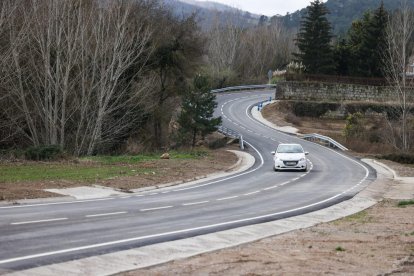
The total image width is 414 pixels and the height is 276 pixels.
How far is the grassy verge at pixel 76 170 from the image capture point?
74.7ft

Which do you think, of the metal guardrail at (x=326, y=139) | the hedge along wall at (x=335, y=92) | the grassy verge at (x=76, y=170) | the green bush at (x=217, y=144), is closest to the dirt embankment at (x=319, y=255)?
the grassy verge at (x=76, y=170)

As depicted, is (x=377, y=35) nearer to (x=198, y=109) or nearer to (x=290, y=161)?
(x=198, y=109)

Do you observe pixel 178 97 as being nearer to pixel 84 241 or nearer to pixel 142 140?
pixel 142 140

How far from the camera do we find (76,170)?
1014 inches

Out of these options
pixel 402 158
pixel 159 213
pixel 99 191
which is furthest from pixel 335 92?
pixel 159 213

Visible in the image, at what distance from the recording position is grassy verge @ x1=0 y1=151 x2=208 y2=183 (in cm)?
2278

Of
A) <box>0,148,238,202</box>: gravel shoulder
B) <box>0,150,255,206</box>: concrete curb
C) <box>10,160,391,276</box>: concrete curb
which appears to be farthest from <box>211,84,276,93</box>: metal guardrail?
<box>10,160,391,276</box>: concrete curb

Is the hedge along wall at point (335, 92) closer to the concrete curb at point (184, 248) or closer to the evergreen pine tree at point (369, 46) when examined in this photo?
the evergreen pine tree at point (369, 46)

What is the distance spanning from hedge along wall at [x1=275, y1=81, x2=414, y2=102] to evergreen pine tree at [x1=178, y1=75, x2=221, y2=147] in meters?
30.0

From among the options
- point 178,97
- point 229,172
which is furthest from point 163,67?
point 229,172

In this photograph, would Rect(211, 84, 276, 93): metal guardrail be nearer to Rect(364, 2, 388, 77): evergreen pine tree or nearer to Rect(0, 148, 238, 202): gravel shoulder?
Rect(364, 2, 388, 77): evergreen pine tree

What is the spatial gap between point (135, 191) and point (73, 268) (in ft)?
43.5

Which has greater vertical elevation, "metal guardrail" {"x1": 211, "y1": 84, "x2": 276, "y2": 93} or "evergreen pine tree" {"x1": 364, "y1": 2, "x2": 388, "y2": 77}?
"evergreen pine tree" {"x1": 364, "y1": 2, "x2": 388, "y2": 77}

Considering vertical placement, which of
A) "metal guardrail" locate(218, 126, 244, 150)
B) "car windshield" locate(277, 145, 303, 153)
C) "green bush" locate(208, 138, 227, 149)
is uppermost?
"car windshield" locate(277, 145, 303, 153)
